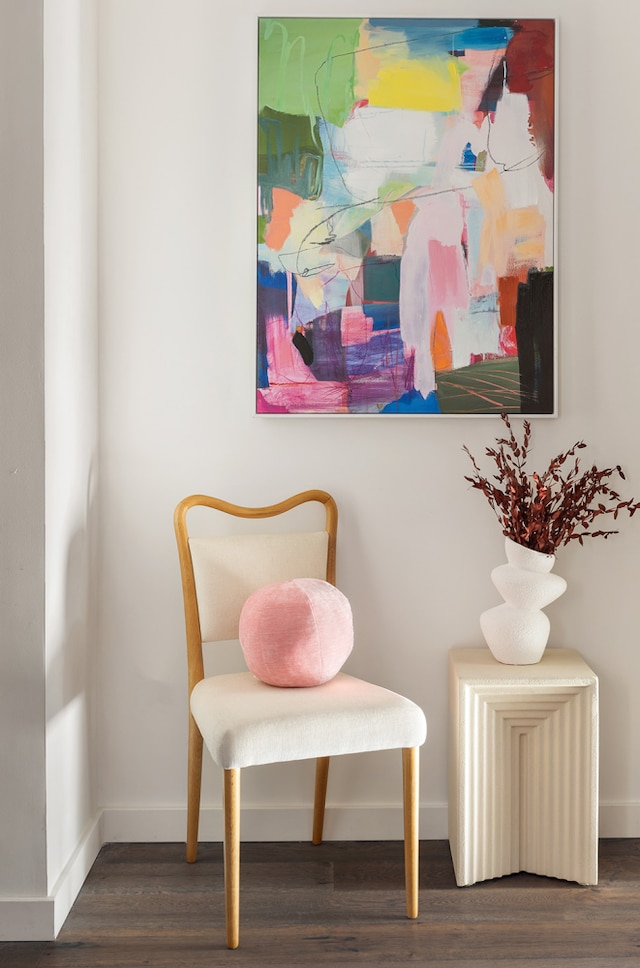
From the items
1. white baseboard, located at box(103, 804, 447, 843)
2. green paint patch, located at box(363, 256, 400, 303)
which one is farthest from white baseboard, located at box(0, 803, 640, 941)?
green paint patch, located at box(363, 256, 400, 303)

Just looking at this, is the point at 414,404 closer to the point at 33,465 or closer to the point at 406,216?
the point at 406,216

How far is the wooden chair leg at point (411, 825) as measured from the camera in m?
1.88

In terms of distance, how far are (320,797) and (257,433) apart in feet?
3.25

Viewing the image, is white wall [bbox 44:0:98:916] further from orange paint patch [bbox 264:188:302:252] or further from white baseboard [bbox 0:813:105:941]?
orange paint patch [bbox 264:188:302:252]

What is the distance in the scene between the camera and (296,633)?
6.24 feet

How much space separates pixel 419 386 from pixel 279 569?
2.04 ft

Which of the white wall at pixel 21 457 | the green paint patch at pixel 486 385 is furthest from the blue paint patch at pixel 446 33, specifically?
the white wall at pixel 21 457

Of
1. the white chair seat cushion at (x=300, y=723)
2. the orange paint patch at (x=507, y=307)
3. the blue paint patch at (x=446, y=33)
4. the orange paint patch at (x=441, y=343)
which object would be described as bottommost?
the white chair seat cushion at (x=300, y=723)

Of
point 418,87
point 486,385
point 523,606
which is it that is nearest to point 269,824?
point 523,606

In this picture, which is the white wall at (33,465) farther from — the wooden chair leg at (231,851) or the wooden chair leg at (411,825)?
the wooden chair leg at (411,825)

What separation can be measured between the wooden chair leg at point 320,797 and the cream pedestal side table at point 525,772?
13.5 inches

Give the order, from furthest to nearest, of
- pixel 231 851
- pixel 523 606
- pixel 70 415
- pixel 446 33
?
pixel 446 33
pixel 523 606
pixel 70 415
pixel 231 851

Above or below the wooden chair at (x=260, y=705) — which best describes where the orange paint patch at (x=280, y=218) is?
above

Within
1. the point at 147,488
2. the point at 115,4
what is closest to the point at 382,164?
the point at 115,4
